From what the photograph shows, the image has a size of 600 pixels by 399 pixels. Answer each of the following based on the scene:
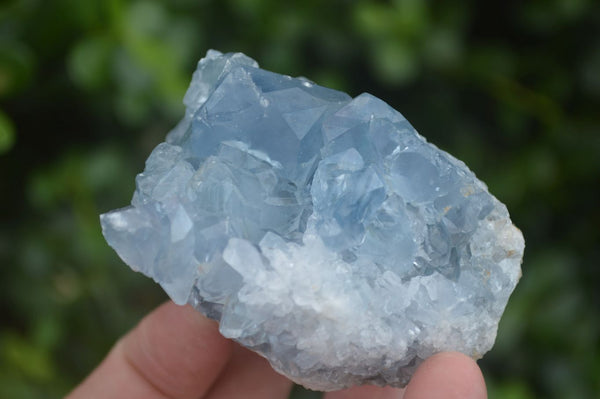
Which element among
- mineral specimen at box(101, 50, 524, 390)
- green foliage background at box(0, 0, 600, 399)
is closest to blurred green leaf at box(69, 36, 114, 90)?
green foliage background at box(0, 0, 600, 399)

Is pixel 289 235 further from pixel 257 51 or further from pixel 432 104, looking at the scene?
pixel 432 104

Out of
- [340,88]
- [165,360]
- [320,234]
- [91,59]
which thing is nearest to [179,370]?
[165,360]

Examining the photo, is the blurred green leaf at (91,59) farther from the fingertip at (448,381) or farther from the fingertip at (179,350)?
the fingertip at (448,381)

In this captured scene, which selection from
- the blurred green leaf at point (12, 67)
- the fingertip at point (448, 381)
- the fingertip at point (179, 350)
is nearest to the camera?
the fingertip at point (448, 381)

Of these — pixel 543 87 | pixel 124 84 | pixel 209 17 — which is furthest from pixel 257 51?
pixel 543 87

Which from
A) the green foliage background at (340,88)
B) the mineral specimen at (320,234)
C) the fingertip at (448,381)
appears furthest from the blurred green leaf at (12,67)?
the fingertip at (448,381)

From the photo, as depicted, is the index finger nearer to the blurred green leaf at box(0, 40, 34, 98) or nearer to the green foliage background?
the green foliage background
